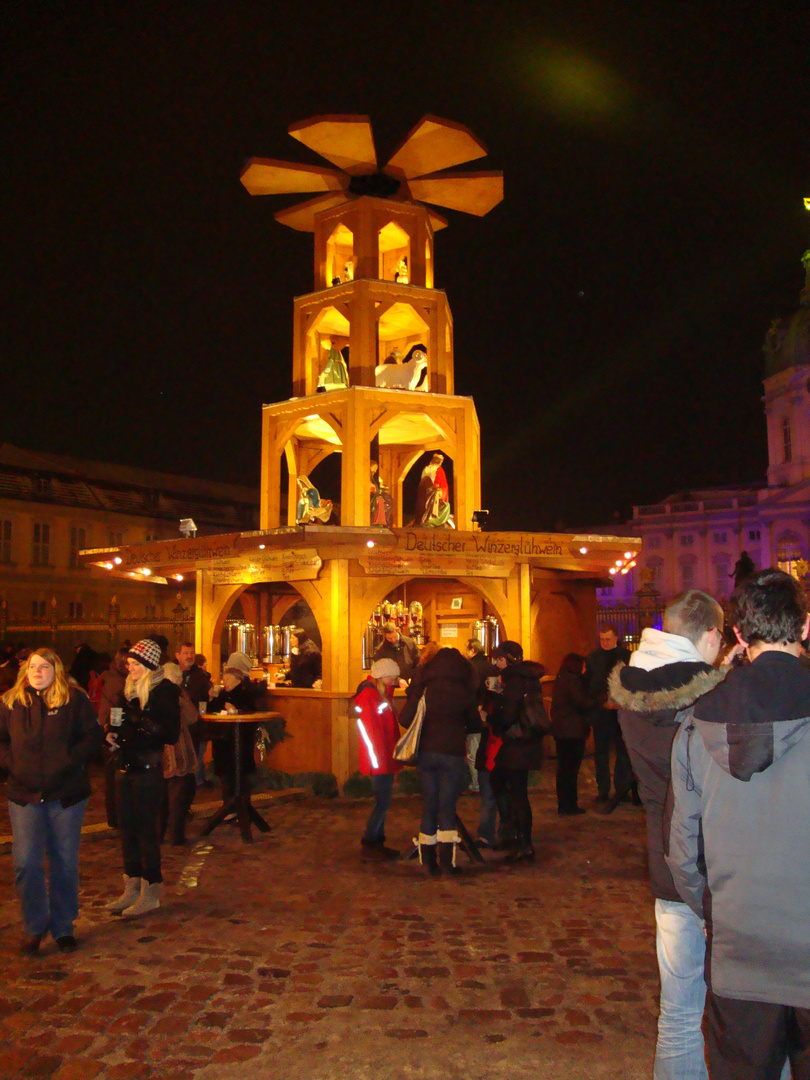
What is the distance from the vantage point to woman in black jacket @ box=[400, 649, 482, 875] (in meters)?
7.18

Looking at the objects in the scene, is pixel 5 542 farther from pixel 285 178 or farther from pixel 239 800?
pixel 239 800

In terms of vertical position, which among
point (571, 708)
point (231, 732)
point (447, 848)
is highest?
point (571, 708)

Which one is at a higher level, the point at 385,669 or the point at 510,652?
the point at 510,652

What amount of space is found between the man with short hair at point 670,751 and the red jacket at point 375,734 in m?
4.21

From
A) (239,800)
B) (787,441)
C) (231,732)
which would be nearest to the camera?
(239,800)

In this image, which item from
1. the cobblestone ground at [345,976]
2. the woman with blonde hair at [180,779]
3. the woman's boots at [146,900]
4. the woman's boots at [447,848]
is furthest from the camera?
the woman with blonde hair at [180,779]

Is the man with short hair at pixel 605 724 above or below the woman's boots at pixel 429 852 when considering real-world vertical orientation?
above

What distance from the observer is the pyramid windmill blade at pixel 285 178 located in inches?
518

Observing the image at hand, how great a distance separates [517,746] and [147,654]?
11.2 ft

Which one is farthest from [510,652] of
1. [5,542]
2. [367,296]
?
[5,542]

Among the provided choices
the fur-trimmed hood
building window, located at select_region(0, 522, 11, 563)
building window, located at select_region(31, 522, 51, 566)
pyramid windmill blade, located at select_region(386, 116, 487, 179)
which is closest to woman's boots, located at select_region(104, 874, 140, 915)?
the fur-trimmed hood

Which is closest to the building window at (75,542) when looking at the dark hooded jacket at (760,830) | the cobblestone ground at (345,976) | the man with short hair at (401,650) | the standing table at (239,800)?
the man with short hair at (401,650)

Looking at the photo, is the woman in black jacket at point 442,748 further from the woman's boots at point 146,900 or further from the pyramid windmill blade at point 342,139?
the pyramid windmill blade at point 342,139

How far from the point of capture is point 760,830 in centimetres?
245
